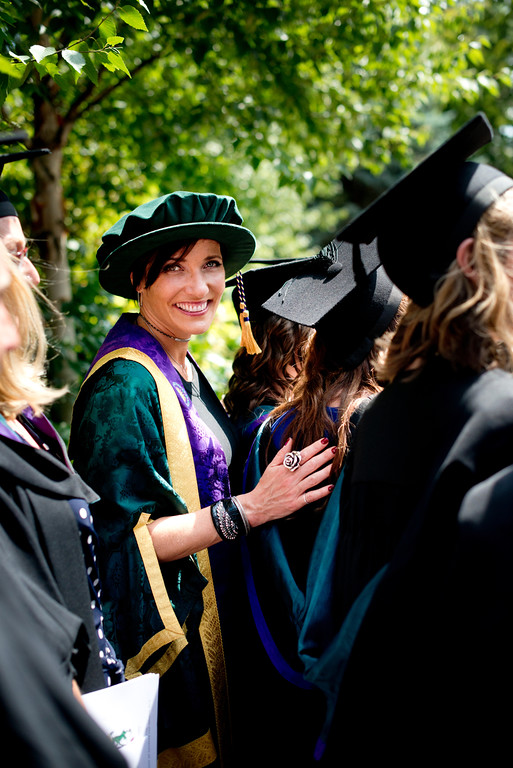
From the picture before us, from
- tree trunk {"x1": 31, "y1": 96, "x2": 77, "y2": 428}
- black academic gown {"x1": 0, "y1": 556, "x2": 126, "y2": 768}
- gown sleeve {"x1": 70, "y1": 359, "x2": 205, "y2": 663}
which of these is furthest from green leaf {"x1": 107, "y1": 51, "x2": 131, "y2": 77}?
tree trunk {"x1": 31, "y1": 96, "x2": 77, "y2": 428}

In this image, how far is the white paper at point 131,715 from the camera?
1.35 meters

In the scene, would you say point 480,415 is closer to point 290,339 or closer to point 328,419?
point 328,419

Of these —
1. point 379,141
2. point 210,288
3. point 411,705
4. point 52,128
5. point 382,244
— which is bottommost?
point 411,705

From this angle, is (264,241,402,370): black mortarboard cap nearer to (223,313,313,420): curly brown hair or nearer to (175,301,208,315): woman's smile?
(175,301,208,315): woman's smile

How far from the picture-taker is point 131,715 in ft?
4.55

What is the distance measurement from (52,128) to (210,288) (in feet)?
6.62

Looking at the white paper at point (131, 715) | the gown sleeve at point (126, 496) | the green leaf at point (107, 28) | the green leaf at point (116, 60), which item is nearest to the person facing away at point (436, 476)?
the white paper at point (131, 715)

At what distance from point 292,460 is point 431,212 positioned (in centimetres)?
89

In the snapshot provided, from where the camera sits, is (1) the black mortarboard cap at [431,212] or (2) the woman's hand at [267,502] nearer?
(1) the black mortarboard cap at [431,212]

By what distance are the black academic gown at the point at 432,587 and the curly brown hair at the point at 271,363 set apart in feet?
4.18

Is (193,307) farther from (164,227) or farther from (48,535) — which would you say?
(48,535)

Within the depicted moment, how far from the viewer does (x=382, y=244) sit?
1.49m

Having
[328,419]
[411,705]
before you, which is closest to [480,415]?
[411,705]

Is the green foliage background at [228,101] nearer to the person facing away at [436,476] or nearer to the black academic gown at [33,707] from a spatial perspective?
the person facing away at [436,476]
